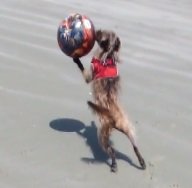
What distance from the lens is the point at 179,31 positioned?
41.0 ft

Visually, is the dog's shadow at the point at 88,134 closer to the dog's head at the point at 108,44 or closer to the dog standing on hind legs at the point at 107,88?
the dog standing on hind legs at the point at 107,88

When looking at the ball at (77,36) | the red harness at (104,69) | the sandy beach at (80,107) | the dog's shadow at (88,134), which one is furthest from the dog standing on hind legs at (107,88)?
the sandy beach at (80,107)

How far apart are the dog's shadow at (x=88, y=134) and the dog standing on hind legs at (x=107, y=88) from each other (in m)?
0.29

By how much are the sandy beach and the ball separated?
1120 mm

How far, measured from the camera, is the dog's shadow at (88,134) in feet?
21.7

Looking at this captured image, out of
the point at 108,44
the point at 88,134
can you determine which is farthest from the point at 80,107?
the point at 108,44

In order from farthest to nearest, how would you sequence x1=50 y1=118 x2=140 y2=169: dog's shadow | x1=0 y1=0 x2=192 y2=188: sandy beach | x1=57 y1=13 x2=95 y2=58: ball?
1. x1=50 y1=118 x2=140 y2=169: dog's shadow
2. x1=57 y1=13 x2=95 y2=58: ball
3. x1=0 y1=0 x2=192 y2=188: sandy beach

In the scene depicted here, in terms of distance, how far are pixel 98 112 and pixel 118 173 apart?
2.28ft

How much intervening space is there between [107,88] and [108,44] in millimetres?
469

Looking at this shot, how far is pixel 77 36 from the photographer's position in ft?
20.9

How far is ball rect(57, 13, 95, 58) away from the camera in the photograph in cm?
638

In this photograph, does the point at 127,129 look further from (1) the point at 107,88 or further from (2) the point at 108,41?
(2) the point at 108,41

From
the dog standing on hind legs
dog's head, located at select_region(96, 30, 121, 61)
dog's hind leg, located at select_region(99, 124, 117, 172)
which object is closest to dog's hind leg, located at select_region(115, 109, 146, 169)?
the dog standing on hind legs

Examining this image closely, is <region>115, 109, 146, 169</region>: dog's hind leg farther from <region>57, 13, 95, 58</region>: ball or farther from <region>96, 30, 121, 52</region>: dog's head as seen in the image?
<region>57, 13, 95, 58</region>: ball
